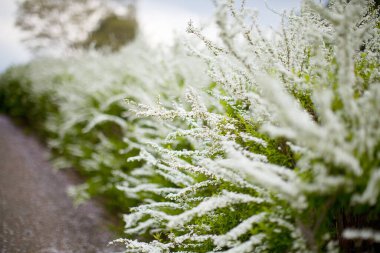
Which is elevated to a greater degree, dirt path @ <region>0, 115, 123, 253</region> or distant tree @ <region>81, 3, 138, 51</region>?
distant tree @ <region>81, 3, 138, 51</region>

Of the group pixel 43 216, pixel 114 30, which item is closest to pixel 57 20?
pixel 114 30

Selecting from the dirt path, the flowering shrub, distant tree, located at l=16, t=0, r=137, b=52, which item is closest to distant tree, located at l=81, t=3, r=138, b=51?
distant tree, located at l=16, t=0, r=137, b=52

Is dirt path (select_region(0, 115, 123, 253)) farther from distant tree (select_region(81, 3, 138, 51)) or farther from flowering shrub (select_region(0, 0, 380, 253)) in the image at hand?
distant tree (select_region(81, 3, 138, 51))

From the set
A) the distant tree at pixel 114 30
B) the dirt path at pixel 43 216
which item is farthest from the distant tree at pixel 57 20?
the dirt path at pixel 43 216

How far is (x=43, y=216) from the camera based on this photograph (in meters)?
3.40

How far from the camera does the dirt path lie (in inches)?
109

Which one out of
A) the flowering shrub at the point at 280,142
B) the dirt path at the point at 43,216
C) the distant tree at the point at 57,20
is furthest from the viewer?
the distant tree at the point at 57,20

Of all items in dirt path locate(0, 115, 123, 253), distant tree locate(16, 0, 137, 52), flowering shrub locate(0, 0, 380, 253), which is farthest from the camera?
distant tree locate(16, 0, 137, 52)

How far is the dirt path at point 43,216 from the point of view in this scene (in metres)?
2.76

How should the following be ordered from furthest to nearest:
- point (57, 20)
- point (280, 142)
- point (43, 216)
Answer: point (57, 20) → point (43, 216) → point (280, 142)

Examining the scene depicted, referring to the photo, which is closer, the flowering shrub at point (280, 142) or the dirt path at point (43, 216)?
the flowering shrub at point (280, 142)

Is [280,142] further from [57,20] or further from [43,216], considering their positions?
[57,20]

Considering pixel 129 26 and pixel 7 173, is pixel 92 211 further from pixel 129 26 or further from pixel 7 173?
pixel 129 26

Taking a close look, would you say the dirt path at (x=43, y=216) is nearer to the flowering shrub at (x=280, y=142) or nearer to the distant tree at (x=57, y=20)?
the flowering shrub at (x=280, y=142)
